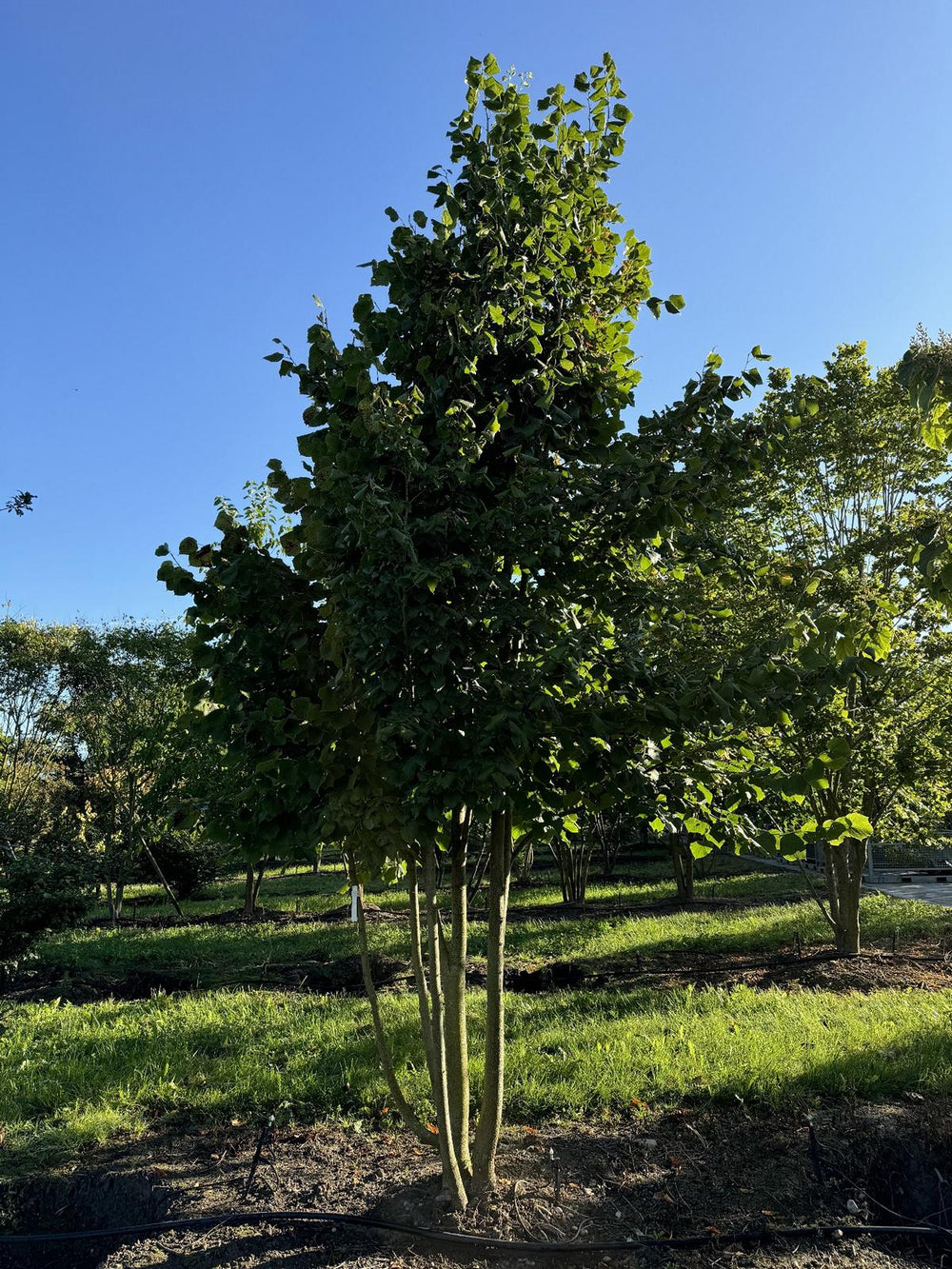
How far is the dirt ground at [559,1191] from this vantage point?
2971mm

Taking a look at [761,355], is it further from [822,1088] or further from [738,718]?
[822,1088]

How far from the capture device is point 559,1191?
10.9 ft

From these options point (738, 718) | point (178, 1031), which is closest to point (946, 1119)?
point (738, 718)

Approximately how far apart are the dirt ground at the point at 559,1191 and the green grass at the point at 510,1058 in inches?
10.7

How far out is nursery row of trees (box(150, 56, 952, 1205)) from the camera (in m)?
2.69

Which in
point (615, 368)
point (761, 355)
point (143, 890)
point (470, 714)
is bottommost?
point (143, 890)

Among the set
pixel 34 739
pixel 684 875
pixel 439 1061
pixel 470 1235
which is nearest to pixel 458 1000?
pixel 439 1061

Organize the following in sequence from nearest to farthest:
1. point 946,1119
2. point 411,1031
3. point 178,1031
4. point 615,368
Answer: point 615,368
point 946,1119
point 411,1031
point 178,1031

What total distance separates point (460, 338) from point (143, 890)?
21110mm

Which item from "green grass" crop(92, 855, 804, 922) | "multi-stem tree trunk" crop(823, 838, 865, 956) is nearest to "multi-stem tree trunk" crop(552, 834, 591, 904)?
"green grass" crop(92, 855, 804, 922)

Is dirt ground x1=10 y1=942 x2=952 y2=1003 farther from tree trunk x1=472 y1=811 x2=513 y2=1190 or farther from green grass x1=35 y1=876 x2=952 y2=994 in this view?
tree trunk x1=472 y1=811 x2=513 y2=1190

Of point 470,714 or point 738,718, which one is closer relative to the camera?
point 738,718

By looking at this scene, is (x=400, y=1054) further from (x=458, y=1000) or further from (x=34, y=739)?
(x=34, y=739)

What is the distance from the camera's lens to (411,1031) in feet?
18.5
